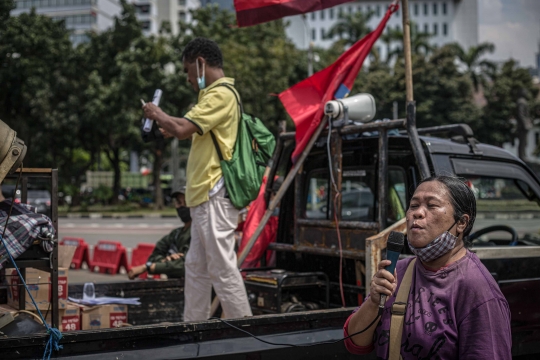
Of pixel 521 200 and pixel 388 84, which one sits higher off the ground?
pixel 388 84

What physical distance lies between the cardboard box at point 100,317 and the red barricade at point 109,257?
7.88 meters

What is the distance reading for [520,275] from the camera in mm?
4180

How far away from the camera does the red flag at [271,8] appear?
15.5 feet

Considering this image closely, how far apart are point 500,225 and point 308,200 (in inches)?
66.6

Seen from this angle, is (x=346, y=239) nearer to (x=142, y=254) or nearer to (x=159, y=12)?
(x=142, y=254)

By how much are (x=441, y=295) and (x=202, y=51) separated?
2795 mm

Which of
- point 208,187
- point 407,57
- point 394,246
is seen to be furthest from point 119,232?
point 394,246

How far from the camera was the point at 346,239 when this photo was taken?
14.4 feet

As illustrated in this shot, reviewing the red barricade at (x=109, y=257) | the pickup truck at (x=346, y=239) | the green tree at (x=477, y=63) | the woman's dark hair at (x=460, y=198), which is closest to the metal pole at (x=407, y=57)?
the pickup truck at (x=346, y=239)

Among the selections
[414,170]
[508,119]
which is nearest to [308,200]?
[414,170]

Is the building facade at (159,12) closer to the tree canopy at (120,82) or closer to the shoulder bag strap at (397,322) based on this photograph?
the tree canopy at (120,82)

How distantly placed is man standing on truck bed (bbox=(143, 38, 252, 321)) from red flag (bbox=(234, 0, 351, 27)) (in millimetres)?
563

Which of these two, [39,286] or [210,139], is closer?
[210,139]

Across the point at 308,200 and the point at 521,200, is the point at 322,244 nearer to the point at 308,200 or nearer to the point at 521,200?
the point at 308,200
